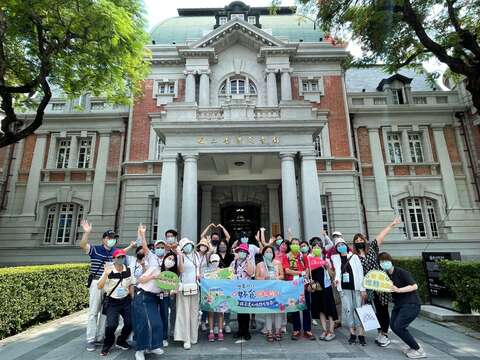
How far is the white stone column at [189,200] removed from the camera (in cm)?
1027

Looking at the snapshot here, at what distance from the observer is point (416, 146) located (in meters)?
17.4

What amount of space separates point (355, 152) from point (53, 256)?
17986 millimetres

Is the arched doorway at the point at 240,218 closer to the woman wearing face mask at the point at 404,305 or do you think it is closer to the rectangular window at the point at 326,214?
the rectangular window at the point at 326,214

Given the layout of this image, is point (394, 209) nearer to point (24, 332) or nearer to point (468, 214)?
point (468, 214)

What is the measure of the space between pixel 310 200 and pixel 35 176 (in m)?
15.7

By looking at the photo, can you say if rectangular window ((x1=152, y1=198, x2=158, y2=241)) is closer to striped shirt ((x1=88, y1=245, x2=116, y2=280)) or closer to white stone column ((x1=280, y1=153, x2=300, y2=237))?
white stone column ((x1=280, y1=153, x2=300, y2=237))

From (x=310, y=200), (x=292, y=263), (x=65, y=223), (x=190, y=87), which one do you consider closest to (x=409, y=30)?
(x=310, y=200)

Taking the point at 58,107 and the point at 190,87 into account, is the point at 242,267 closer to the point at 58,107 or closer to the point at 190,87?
the point at 190,87

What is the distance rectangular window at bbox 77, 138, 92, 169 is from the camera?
17.2 m

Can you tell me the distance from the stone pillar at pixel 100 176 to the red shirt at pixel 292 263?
13203 millimetres


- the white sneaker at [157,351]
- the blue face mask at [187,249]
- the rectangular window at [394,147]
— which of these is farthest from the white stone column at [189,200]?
the rectangular window at [394,147]

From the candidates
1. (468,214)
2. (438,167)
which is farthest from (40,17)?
(468,214)

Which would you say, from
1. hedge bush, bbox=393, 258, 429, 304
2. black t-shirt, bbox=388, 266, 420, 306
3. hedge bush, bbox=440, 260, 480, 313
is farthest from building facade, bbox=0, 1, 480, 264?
black t-shirt, bbox=388, 266, 420, 306

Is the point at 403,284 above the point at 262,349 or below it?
above
